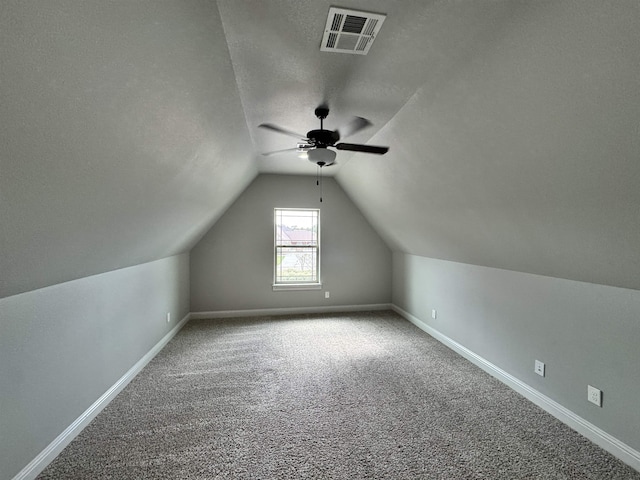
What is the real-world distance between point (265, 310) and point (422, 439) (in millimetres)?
3493

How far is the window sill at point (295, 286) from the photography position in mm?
5191

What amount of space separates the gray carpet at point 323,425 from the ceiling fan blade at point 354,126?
7.39 feet

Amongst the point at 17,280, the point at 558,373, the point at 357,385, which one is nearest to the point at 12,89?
the point at 17,280

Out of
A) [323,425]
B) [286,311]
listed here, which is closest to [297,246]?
[286,311]

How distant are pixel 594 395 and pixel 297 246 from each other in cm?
413

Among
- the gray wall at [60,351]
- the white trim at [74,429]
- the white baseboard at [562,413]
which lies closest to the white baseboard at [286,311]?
the white trim at [74,429]

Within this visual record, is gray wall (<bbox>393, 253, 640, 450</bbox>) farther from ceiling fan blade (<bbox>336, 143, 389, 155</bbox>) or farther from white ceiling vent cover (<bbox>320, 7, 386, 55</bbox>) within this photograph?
white ceiling vent cover (<bbox>320, 7, 386, 55</bbox>)

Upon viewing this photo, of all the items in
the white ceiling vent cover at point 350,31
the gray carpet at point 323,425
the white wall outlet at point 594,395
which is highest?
the white ceiling vent cover at point 350,31

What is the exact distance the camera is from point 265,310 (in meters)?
5.15

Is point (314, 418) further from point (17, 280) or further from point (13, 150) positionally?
point (13, 150)

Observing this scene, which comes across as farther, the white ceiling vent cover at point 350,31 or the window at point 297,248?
the window at point 297,248

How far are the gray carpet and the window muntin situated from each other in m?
1.89

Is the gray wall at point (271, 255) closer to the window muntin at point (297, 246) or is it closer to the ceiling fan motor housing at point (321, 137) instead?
the window muntin at point (297, 246)

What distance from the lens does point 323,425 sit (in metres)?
2.23
